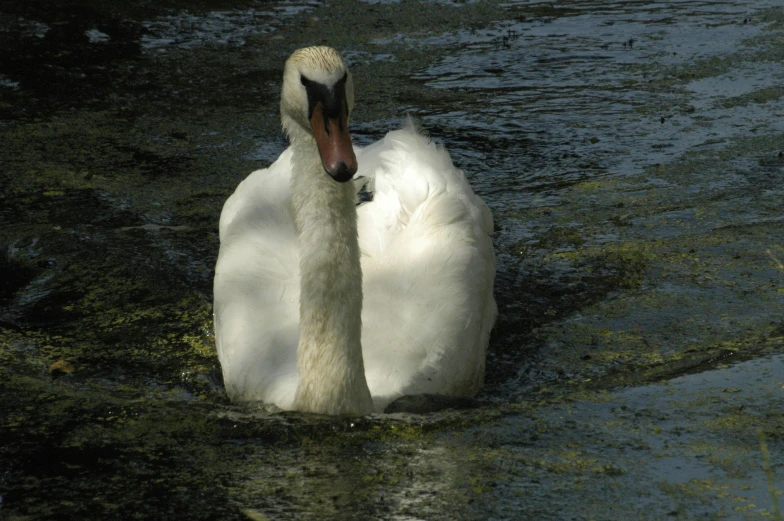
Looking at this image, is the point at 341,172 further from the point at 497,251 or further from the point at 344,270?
the point at 497,251

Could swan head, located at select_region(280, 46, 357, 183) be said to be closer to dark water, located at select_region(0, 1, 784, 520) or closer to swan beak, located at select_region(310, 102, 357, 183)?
swan beak, located at select_region(310, 102, 357, 183)

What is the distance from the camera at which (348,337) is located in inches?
152

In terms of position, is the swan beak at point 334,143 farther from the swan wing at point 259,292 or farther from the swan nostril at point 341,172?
the swan wing at point 259,292

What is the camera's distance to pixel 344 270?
3883 millimetres

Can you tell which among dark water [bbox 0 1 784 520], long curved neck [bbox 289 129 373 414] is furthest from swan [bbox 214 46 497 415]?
dark water [bbox 0 1 784 520]

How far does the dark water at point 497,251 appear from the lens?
128 inches

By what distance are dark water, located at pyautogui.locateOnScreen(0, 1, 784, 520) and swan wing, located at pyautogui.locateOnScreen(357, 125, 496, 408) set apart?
0.68 feet

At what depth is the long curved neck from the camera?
3828mm

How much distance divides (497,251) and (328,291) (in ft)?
6.66

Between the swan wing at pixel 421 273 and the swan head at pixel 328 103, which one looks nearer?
the swan head at pixel 328 103

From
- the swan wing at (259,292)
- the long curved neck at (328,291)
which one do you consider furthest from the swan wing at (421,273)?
the swan wing at (259,292)

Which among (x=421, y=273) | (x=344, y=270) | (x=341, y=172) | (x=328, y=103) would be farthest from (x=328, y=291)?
(x=421, y=273)

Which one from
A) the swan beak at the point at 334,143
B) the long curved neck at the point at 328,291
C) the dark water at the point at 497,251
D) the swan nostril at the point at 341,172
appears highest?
the swan beak at the point at 334,143

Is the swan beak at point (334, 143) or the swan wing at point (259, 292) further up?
the swan beak at point (334, 143)
